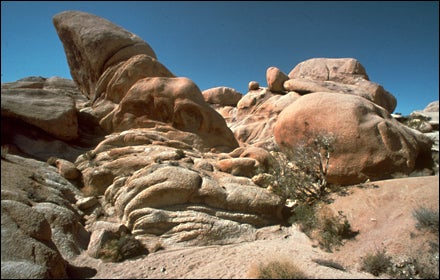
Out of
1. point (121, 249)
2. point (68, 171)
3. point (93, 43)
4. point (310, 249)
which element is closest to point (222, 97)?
point (93, 43)

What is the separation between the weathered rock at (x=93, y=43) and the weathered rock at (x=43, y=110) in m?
4.76

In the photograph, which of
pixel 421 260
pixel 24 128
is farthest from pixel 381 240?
pixel 24 128

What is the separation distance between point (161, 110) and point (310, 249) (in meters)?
12.4

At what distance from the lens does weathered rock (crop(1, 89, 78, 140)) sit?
1332cm

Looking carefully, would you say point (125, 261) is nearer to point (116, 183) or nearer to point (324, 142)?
point (116, 183)

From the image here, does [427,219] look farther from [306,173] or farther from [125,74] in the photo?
[125,74]

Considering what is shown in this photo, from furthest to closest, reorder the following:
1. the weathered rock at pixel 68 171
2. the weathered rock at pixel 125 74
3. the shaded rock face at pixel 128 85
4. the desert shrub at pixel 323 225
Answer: the weathered rock at pixel 125 74
the shaded rock face at pixel 128 85
the weathered rock at pixel 68 171
the desert shrub at pixel 323 225

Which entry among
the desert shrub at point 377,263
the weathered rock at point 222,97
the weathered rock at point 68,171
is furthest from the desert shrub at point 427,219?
the weathered rock at point 222,97

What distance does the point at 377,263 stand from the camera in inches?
252

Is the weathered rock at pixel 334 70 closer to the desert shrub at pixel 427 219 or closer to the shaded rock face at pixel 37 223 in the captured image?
the desert shrub at pixel 427 219

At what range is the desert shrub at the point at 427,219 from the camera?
257 inches

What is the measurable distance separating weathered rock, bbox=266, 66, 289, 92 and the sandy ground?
65.1 feet

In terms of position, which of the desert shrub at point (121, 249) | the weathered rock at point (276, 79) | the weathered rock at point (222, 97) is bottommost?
the desert shrub at point (121, 249)

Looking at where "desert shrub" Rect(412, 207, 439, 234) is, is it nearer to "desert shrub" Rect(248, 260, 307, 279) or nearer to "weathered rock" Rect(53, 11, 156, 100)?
"desert shrub" Rect(248, 260, 307, 279)
